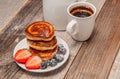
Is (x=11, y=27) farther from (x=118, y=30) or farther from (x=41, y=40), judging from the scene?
(x=118, y=30)

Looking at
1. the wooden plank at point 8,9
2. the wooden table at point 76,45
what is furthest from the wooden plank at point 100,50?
the wooden plank at point 8,9

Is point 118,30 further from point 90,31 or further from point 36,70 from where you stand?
point 36,70

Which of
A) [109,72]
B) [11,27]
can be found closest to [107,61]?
[109,72]

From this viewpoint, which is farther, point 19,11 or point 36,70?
point 19,11

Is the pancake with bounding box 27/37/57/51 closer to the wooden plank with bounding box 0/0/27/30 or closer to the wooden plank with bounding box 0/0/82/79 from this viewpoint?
the wooden plank with bounding box 0/0/82/79

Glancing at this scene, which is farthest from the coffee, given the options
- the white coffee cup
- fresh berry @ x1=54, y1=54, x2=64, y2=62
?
fresh berry @ x1=54, y1=54, x2=64, y2=62
